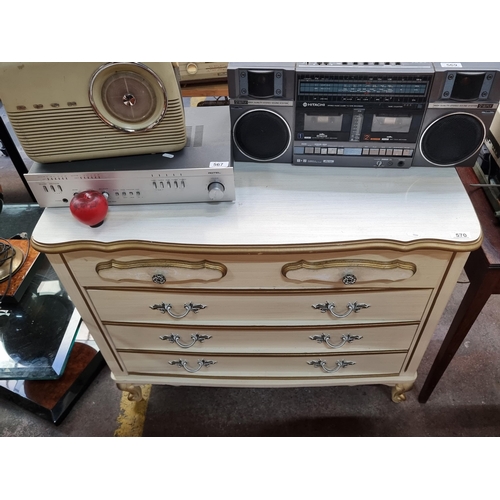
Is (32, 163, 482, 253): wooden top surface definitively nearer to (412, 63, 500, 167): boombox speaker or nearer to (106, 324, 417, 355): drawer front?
(412, 63, 500, 167): boombox speaker

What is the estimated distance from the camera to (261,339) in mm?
1021

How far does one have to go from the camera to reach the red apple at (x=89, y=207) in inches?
30.0

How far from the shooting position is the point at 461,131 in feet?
2.72

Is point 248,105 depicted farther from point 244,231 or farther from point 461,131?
point 461,131

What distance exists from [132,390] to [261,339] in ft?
1.52

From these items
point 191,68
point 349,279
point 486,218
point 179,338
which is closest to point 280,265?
point 349,279

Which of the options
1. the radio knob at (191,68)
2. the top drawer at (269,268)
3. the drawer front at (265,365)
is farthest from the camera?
the radio knob at (191,68)

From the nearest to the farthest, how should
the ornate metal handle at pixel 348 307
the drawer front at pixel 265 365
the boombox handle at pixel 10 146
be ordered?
1. the ornate metal handle at pixel 348 307
2. the drawer front at pixel 265 365
3. the boombox handle at pixel 10 146

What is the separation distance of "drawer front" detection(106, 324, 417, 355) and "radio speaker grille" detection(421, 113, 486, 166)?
0.38m

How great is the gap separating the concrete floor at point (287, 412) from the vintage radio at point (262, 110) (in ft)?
2.55

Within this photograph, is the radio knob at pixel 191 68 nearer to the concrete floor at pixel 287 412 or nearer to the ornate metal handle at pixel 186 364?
the ornate metal handle at pixel 186 364

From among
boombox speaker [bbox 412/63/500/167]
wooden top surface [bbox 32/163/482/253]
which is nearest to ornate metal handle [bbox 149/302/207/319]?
wooden top surface [bbox 32/163/482/253]

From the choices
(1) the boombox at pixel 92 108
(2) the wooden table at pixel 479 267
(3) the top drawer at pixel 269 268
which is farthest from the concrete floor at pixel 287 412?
(1) the boombox at pixel 92 108

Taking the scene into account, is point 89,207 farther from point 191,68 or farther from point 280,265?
point 191,68
